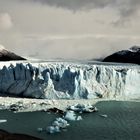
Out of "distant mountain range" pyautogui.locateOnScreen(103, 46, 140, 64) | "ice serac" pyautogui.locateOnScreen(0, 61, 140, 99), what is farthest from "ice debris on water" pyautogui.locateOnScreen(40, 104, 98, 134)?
"distant mountain range" pyautogui.locateOnScreen(103, 46, 140, 64)

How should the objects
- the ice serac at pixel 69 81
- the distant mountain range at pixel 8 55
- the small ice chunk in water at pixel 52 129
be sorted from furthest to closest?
the distant mountain range at pixel 8 55 < the ice serac at pixel 69 81 < the small ice chunk in water at pixel 52 129

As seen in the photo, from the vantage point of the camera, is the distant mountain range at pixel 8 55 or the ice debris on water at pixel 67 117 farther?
the distant mountain range at pixel 8 55

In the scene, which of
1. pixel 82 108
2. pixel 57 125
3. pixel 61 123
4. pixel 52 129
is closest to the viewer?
pixel 52 129

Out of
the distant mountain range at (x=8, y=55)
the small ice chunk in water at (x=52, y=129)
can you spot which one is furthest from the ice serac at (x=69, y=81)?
the distant mountain range at (x=8, y=55)

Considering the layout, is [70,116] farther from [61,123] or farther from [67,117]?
[61,123]

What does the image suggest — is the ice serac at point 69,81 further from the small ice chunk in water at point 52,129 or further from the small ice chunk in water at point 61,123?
the small ice chunk in water at point 52,129

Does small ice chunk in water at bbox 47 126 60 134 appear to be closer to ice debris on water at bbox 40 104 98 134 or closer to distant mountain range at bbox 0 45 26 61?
ice debris on water at bbox 40 104 98 134

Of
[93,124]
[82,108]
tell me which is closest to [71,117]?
[93,124]
